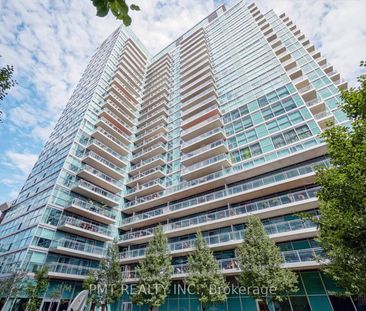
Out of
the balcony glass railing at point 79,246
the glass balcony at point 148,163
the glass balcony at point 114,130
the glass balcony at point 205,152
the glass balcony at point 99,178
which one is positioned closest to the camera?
the balcony glass railing at point 79,246

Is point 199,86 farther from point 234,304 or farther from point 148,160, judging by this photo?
point 234,304

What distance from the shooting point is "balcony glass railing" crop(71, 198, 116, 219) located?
2523 cm

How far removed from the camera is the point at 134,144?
38.7 m

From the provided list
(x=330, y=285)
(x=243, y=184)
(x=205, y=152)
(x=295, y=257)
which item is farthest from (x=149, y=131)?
(x=330, y=285)

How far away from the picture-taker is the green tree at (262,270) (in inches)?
544

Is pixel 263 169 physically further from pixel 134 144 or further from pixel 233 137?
pixel 134 144

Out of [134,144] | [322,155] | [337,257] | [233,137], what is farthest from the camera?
Result: [134,144]

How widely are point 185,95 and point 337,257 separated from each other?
34.3 m

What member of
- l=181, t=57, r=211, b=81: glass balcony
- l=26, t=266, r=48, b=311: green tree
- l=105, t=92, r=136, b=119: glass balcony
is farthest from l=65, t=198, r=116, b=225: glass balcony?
l=181, t=57, r=211, b=81: glass balcony

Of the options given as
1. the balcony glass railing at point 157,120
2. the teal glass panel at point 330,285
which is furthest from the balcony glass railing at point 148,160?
the teal glass panel at point 330,285

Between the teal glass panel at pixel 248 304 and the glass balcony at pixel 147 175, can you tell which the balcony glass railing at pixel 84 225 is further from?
the teal glass panel at pixel 248 304

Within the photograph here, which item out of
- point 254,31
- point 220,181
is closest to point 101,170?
point 220,181

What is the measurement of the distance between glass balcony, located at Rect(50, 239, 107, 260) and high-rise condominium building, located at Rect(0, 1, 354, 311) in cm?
13

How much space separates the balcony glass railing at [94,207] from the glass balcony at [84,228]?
5.19 ft
